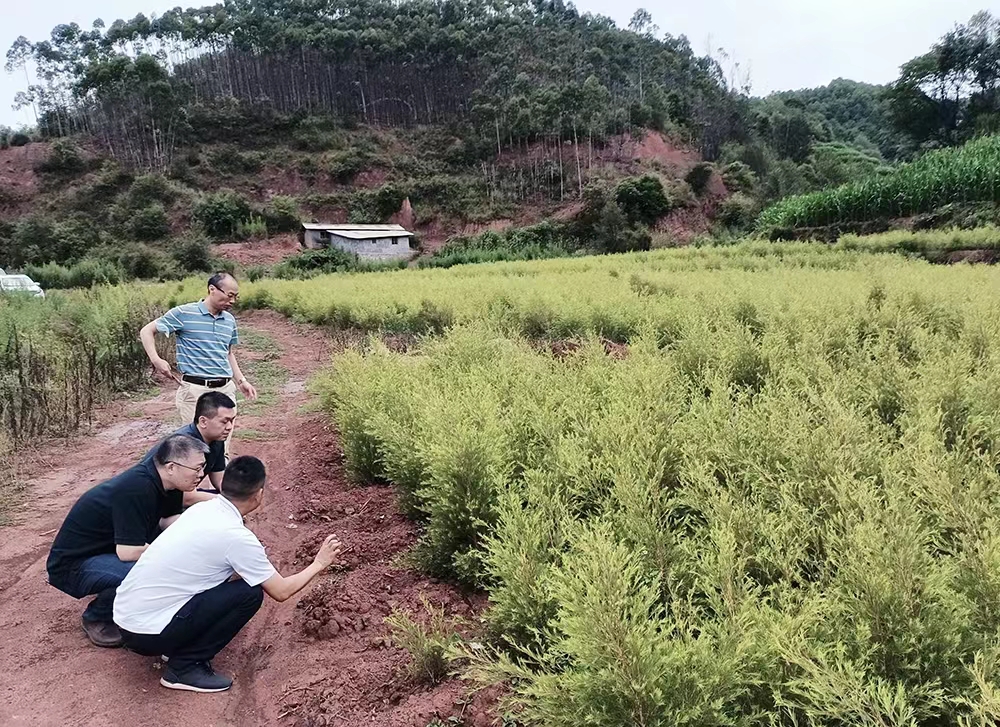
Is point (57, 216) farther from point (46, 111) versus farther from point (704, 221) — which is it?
point (704, 221)

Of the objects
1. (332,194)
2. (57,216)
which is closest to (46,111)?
(57,216)

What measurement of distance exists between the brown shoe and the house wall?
34.8 m

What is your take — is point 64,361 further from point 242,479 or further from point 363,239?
point 363,239

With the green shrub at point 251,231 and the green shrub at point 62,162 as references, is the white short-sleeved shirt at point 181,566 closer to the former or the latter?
the green shrub at point 251,231

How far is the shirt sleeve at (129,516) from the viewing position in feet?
11.1

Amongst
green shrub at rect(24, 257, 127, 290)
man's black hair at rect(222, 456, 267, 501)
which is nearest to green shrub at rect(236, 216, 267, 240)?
green shrub at rect(24, 257, 127, 290)

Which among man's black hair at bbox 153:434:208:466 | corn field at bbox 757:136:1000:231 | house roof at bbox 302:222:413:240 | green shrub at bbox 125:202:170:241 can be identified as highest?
green shrub at bbox 125:202:170:241

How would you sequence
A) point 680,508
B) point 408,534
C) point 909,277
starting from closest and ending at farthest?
point 680,508 < point 408,534 < point 909,277

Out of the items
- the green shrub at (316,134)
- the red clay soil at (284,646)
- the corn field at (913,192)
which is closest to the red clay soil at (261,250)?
the green shrub at (316,134)

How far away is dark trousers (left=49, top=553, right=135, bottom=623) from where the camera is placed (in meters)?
3.32

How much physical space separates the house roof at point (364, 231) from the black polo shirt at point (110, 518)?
35166 millimetres

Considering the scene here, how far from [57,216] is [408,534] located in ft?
166

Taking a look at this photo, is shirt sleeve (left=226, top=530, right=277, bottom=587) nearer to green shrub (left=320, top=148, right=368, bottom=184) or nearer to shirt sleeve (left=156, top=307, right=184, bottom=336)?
shirt sleeve (left=156, top=307, right=184, bottom=336)

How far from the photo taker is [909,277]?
858 centimetres
